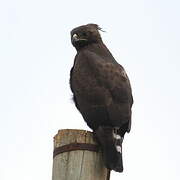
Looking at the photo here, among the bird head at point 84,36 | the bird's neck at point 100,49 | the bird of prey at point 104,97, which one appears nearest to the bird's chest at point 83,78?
the bird of prey at point 104,97

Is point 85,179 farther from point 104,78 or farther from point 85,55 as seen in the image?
point 85,55

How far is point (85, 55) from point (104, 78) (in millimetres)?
825

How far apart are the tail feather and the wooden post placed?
0.21 metres

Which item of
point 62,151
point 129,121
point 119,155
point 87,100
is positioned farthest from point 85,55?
point 62,151

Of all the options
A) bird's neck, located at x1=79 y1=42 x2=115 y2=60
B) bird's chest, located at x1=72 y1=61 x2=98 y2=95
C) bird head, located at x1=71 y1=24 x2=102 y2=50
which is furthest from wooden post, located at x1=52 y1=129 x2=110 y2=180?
bird head, located at x1=71 y1=24 x2=102 y2=50

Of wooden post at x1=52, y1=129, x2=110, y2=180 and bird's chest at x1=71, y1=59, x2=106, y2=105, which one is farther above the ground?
bird's chest at x1=71, y1=59, x2=106, y2=105

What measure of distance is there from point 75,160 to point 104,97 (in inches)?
68.2

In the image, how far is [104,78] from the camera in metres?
6.33

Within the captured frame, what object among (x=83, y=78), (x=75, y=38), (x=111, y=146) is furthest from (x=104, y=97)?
(x=75, y=38)

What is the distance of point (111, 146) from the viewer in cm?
521

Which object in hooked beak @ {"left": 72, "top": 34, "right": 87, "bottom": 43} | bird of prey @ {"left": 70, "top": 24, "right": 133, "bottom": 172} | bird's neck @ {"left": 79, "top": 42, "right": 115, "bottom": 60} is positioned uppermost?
hooked beak @ {"left": 72, "top": 34, "right": 87, "bottom": 43}

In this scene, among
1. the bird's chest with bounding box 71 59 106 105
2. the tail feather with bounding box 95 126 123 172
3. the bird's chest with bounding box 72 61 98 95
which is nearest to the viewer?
the tail feather with bounding box 95 126 123 172

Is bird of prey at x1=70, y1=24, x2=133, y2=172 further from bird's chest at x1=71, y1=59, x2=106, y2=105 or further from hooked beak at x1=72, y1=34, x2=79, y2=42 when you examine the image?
hooked beak at x1=72, y1=34, x2=79, y2=42

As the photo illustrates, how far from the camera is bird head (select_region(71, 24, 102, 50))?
7941 millimetres
